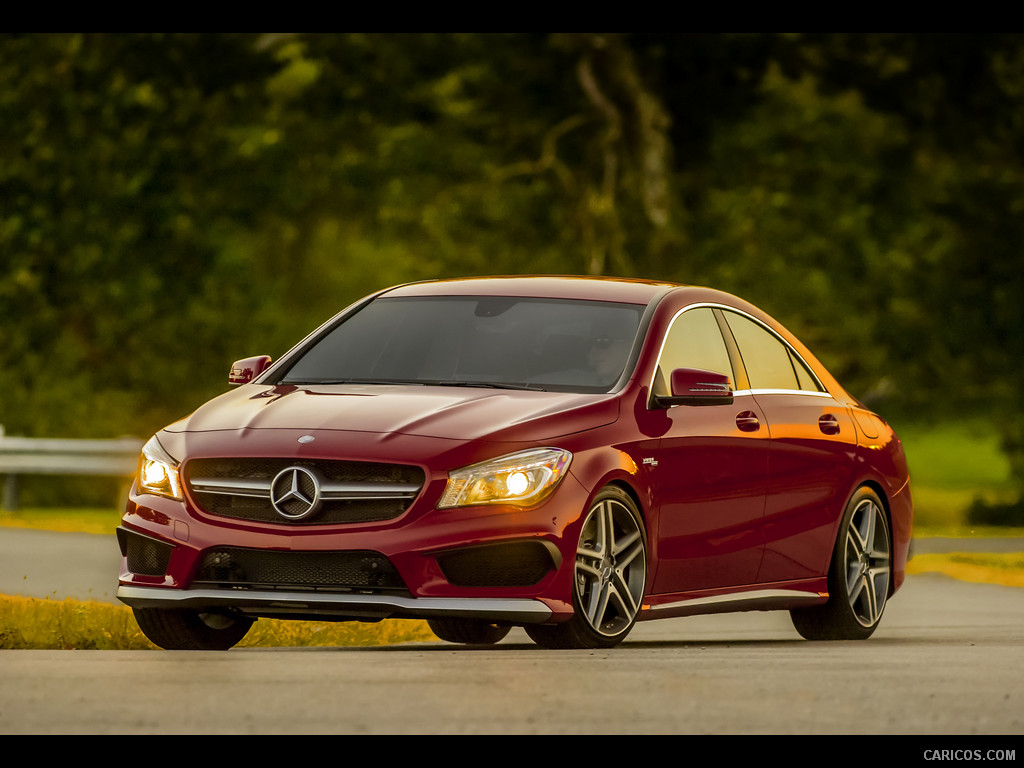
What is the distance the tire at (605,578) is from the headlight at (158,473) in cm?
159

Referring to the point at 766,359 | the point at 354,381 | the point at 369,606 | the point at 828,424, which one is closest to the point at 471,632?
the point at 354,381

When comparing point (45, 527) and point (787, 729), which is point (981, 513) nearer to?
point (45, 527)

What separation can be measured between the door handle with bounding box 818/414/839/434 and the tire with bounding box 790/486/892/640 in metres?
0.38

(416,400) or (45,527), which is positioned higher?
(416,400)

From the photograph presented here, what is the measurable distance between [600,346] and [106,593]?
5265 mm

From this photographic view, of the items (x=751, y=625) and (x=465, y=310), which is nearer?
(x=465, y=310)

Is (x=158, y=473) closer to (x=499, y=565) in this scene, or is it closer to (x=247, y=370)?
(x=247, y=370)

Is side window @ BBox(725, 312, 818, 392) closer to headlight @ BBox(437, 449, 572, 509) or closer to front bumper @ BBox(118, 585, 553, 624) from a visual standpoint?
headlight @ BBox(437, 449, 572, 509)

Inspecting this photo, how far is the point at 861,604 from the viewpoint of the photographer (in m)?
12.0

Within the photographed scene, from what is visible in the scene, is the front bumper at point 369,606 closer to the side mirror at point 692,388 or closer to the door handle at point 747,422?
the side mirror at point 692,388

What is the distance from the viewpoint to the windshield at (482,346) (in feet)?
33.7

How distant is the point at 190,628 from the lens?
33.6 ft

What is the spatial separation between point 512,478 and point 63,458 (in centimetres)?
1644
